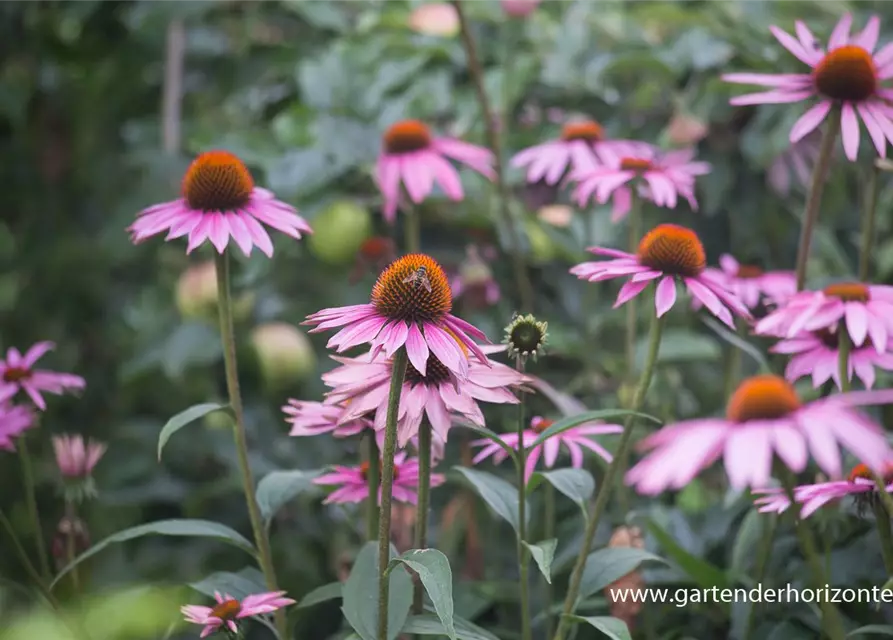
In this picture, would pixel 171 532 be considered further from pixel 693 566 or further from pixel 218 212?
pixel 693 566

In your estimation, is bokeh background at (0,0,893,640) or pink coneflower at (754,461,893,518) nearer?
pink coneflower at (754,461,893,518)

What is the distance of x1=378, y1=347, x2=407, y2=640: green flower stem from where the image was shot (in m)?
0.45

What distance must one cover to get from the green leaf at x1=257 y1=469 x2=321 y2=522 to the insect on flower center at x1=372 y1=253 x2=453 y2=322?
165mm

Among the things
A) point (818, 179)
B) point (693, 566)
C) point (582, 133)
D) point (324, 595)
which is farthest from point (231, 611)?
point (582, 133)

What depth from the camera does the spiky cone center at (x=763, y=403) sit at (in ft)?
1.27

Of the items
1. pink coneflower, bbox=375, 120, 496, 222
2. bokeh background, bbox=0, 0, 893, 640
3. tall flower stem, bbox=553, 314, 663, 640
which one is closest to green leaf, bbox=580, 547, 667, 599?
tall flower stem, bbox=553, 314, 663, 640

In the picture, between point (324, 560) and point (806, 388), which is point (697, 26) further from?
point (324, 560)

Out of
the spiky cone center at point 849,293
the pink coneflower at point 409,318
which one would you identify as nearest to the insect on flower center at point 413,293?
the pink coneflower at point 409,318

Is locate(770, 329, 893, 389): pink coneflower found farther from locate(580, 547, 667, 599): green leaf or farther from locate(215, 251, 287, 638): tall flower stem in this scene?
locate(215, 251, 287, 638): tall flower stem

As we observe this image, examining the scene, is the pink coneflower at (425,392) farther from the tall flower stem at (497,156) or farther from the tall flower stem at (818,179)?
the tall flower stem at (497,156)

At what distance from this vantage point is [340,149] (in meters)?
0.98

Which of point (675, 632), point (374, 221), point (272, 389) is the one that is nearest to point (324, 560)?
point (272, 389)

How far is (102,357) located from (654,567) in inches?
36.1

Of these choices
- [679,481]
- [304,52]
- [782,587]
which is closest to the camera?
[679,481]
